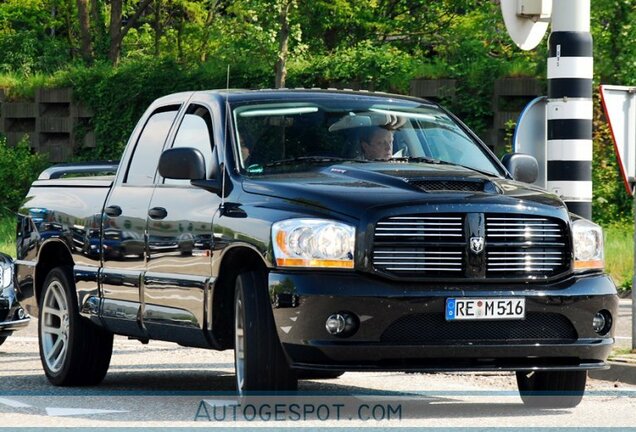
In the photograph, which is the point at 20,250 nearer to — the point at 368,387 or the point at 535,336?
the point at 368,387

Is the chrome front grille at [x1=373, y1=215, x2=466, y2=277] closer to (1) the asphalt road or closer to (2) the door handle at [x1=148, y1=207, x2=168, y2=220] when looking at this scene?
(1) the asphalt road

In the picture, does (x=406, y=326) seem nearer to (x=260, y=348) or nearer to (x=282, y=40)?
(x=260, y=348)

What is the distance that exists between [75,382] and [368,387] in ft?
6.07

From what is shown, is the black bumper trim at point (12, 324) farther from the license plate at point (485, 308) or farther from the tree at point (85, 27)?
the tree at point (85, 27)

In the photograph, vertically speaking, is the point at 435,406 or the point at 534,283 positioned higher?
the point at 534,283

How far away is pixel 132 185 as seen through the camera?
34.4ft

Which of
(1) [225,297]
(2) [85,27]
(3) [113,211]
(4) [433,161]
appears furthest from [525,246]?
(2) [85,27]

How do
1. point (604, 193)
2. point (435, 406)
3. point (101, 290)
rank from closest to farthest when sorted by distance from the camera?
point (435, 406) → point (101, 290) → point (604, 193)

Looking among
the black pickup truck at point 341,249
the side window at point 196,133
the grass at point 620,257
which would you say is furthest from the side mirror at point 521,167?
the grass at point 620,257

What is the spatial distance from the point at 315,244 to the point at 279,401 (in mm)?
912

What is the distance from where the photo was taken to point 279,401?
8648 millimetres

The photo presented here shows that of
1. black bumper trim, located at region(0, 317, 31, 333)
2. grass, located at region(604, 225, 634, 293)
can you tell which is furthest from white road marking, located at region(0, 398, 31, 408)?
grass, located at region(604, 225, 634, 293)

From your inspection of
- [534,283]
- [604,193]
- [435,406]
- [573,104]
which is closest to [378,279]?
[534,283]

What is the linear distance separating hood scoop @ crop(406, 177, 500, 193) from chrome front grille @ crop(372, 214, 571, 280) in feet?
0.80
